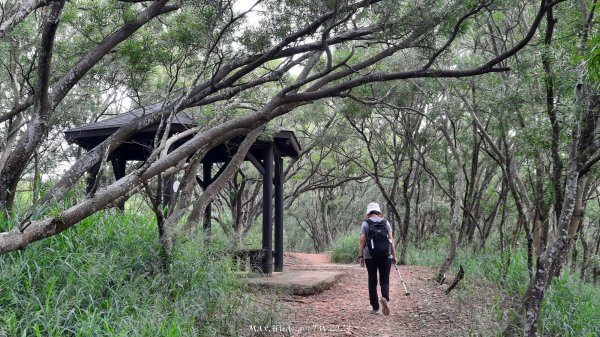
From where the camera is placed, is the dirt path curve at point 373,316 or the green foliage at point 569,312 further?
the dirt path curve at point 373,316

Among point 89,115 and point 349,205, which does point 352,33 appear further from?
point 349,205

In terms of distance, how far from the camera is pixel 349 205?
29922 millimetres

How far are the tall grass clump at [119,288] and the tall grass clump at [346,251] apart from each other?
12.1 m

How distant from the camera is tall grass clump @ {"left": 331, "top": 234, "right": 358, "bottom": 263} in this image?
18484 millimetres

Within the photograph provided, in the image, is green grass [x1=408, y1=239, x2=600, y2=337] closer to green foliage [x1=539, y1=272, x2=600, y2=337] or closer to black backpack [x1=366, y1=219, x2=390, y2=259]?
green foliage [x1=539, y1=272, x2=600, y2=337]

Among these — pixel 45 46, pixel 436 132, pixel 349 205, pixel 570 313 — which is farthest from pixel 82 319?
pixel 349 205

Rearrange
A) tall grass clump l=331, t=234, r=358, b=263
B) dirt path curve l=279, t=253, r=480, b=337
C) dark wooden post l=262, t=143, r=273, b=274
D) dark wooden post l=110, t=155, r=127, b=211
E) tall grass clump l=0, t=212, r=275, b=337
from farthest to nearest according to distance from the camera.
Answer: tall grass clump l=331, t=234, r=358, b=263
dark wooden post l=110, t=155, r=127, b=211
dark wooden post l=262, t=143, r=273, b=274
dirt path curve l=279, t=253, r=480, b=337
tall grass clump l=0, t=212, r=275, b=337

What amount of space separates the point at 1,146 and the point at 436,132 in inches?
466

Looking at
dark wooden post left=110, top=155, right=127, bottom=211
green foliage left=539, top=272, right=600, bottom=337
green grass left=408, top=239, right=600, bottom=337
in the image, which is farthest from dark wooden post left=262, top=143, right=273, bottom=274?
green foliage left=539, top=272, right=600, bottom=337

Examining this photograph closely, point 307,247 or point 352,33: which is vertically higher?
point 352,33

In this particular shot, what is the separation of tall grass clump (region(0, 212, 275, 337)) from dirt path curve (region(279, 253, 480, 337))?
0.93m

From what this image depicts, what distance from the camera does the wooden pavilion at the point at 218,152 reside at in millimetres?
9992

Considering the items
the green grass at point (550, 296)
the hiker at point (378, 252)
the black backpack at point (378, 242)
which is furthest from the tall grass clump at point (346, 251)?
the black backpack at point (378, 242)

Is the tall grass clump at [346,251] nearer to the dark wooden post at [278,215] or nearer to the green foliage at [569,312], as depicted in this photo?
the dark wooden post at [278,215]
